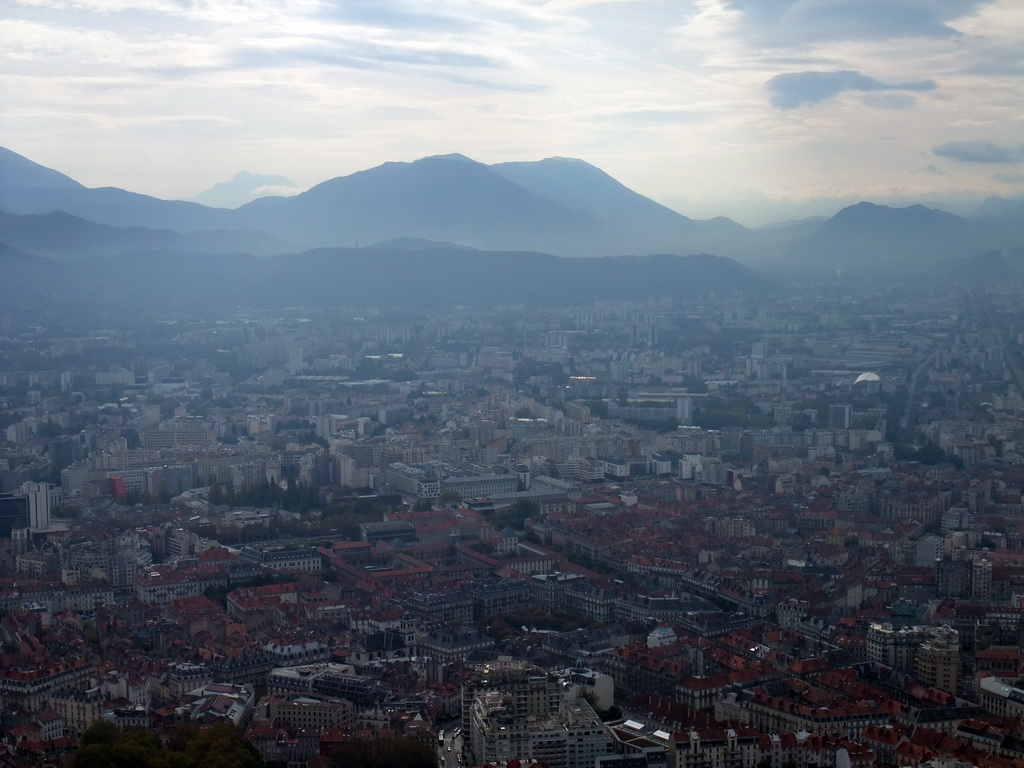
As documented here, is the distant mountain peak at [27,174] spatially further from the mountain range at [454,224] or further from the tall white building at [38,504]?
the tall white building at [38,504]

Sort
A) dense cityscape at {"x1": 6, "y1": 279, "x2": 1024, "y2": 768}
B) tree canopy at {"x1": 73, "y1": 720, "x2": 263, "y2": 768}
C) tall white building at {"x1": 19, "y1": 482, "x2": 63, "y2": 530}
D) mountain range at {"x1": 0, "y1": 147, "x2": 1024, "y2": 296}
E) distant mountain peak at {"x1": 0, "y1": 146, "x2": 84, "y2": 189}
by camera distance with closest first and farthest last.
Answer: tree canopy at {"x1": 73, "y1": 720, "x2": 263, "y2": 768}, dense cityscape at {"x1": 6, "y1": 279, "x2": 1024, "y2": 768}, tall white building at {"x1": 19, "y1": 482, "x2": 63, "y2": 530}, distant mountain peak at {"x1": 0, "y1": 146, "x2": 84, "y2": 189}, mountain range at {"x1": 0, "y1": 147, "x2": 1024, "y2": 296}

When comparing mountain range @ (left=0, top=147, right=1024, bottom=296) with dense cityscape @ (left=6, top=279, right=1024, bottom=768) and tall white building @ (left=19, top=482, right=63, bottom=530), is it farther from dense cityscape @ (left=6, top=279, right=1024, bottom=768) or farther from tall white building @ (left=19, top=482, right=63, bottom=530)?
tall white building @ (left=19, top=482, right=63, bottom=530)

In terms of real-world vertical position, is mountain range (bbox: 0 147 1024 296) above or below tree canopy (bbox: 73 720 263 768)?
above

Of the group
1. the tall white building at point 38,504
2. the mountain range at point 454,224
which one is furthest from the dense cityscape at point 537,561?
the mountain range at point 454,224

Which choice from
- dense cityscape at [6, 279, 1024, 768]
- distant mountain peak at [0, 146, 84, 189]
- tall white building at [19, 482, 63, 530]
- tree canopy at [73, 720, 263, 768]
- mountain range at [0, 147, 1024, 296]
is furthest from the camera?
mountain range at [0, 147, 1024, 296]

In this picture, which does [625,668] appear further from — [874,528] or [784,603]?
[874,528]

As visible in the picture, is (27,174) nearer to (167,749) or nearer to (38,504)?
(38,504)

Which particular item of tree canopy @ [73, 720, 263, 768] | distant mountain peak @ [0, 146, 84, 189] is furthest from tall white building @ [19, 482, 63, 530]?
distant mountain peak @ [0, 146, 84, 189]

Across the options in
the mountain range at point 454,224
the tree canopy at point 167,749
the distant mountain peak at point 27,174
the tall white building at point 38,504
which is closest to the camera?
the tree canopy at point 167,749

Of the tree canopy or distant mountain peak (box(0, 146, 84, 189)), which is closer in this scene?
the tree canopy
